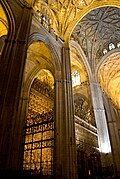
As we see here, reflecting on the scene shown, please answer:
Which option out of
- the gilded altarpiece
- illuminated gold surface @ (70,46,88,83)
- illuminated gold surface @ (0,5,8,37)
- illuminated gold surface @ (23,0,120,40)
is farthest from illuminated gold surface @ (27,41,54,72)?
illuminated gold surface @ (70,46,88,83)

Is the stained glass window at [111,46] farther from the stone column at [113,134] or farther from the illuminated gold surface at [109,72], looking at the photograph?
the stone column at [113,134]

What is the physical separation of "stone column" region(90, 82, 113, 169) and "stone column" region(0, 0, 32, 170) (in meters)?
8.32

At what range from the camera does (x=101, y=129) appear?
14727mm

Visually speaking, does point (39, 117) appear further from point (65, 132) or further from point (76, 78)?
point (76, 78)

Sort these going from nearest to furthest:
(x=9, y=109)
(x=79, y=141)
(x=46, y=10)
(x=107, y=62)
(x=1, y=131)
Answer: (x=1, y=131) < (x=9, y=109) < (x=79, y=141) < (x=46, y=10) < (x=107, y=62)

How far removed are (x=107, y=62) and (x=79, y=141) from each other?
14.1 meters

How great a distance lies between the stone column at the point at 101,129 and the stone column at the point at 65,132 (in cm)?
584

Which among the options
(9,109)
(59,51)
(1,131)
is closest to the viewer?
(1,131)

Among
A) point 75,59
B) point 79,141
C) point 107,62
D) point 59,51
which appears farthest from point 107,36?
point 79,141

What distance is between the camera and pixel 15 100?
21.8 feet

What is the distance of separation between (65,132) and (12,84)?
3.86 metres

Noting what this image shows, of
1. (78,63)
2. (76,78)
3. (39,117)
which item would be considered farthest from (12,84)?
(76,78)

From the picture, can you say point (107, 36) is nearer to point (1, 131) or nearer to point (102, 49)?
point (102, 49)

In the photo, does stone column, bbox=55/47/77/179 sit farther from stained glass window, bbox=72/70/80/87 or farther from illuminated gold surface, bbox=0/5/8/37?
stained glass window, bbox=72/70/80/87
